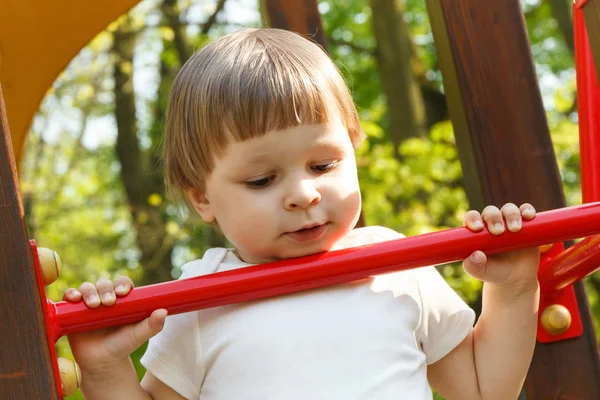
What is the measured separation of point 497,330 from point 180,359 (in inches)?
19.0

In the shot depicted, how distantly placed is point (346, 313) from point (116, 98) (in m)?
7.72

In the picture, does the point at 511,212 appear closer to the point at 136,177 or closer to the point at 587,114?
the point at 587,114

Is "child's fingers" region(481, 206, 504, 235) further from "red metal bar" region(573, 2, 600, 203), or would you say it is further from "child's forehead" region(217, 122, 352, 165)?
"red metal bar" region(573, 2, 600, 203)

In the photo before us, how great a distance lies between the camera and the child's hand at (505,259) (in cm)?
132

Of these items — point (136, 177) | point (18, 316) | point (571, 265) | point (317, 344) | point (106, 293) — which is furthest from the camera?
point (136, 177)

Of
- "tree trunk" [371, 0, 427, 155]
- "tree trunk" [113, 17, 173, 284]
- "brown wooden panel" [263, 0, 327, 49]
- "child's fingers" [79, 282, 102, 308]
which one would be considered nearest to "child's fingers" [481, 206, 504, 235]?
"child's fingers" [79, 282, 102, 308]

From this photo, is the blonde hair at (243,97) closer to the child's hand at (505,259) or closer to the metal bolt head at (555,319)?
the child's hand at (505,259)

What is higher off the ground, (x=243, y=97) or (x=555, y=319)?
(x=243, y=97)

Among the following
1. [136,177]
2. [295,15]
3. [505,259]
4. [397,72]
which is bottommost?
[136,177]

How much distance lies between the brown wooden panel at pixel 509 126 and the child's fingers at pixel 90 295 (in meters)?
0.88

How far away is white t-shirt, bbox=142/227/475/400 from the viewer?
1350mm

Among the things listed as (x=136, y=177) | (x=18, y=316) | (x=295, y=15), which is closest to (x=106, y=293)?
(x=18, y=316)

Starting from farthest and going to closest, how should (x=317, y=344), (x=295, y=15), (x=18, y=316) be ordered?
(x=295, y=15) → (x=317, y=344) → (x=18, y=316)

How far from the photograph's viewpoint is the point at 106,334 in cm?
132
